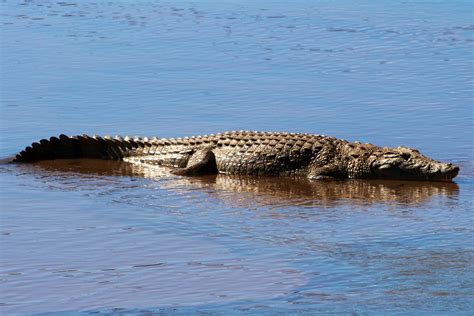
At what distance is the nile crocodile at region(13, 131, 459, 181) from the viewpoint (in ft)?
34.1

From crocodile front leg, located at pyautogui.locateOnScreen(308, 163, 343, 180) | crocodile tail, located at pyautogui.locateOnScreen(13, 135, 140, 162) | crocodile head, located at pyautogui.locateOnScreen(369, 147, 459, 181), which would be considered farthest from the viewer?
crocodile tail, located at pyautogui.locateOnScreen(13, 135, 140, 162)

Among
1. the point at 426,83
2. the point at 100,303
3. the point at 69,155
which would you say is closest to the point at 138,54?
the point at 426,83

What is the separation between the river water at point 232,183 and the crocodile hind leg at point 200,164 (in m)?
0.15

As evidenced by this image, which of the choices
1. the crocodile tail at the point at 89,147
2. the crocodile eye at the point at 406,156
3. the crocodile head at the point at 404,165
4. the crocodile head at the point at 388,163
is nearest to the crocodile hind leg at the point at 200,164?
the crocodile tail at the point at 89,147

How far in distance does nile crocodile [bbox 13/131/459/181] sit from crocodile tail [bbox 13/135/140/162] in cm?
2

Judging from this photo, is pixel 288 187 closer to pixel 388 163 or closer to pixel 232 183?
pixel 232 183

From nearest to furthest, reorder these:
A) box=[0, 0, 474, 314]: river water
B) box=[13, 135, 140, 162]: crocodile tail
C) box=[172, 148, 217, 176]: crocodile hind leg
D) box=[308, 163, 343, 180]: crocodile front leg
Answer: box=[0, 0, 474, 314]: river water < box=[308, 163, 343, 180]: crocodile front leg < box=[172, 148, 217, 176]: crocodile hind leg < box=[13, 135, 140, 162]: crocodile tail

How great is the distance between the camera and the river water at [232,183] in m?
6.82

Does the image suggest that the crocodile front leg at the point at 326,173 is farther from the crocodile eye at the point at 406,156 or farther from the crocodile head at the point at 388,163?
the crocodile eye at the point at 406,156

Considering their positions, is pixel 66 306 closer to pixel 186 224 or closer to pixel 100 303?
pixel 100 303

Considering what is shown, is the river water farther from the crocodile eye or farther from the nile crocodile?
the crocodile eye

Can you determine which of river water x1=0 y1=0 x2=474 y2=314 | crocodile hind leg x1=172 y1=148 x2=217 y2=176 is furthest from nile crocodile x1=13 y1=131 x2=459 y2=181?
river water x1=0 y1=0 x2=474 y2=314

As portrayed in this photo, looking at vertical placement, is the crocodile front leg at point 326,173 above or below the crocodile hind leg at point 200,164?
below

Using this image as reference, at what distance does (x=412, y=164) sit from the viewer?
10.3 m
